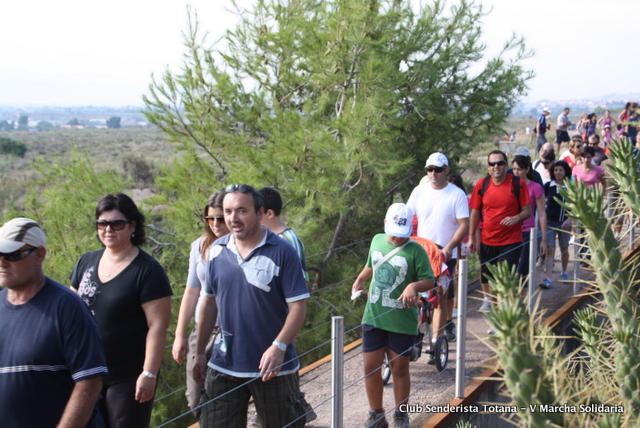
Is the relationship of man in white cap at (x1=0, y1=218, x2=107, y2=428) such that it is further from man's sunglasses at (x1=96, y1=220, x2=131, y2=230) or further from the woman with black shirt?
man's sunglasses at (x1=96, y1=220, x2=131, y2=230)

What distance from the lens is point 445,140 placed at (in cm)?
1145

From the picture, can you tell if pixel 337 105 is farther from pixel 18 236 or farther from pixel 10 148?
pixel 10 148

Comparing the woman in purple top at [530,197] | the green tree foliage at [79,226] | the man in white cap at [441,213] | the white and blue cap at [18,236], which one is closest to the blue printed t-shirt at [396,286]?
the man in white cap at [441,213]

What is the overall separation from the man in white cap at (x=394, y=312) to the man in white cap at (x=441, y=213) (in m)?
1.34

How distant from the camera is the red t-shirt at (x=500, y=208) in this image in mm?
6586

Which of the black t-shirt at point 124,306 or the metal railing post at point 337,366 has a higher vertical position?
the black t-shirt at point 124,306

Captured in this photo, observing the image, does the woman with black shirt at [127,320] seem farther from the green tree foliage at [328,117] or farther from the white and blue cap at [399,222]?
the green tree foliage at [328,117]

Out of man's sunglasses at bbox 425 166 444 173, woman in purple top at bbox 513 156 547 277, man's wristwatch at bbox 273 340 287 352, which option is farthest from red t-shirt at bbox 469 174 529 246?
man's wristwatch at bbox 273 340 287 352

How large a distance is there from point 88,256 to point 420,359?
3.64 metres

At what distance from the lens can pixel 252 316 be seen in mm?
3604

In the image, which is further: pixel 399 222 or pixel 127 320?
pixel 399 222

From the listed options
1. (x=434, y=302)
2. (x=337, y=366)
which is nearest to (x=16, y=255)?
(x=337, y=366)

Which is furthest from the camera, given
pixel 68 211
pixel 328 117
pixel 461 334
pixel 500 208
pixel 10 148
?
pixel 10 148

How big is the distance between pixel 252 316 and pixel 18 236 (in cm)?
130
